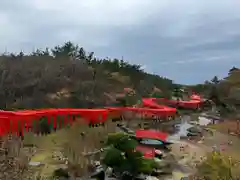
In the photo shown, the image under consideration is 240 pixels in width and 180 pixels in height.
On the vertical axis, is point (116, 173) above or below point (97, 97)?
below

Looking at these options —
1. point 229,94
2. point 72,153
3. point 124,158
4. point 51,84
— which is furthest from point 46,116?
point 229,94

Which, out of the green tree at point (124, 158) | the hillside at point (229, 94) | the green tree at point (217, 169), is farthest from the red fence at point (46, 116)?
the hillside at point (229, 94)

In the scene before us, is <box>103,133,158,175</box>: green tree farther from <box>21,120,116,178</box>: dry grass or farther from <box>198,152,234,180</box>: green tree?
<box>198,152,234,180</box>: green tree

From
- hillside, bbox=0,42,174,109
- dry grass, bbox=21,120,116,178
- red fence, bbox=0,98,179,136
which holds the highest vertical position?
hillside, bbox=0,42,174,109

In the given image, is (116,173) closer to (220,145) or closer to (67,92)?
(220,145)

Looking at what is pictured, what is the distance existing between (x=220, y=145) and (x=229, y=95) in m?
14.4

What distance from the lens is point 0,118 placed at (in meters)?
11.5

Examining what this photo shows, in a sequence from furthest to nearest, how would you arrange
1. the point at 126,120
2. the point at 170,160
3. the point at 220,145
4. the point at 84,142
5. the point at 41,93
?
1. the point at 41,93
2. the point at 126,120
3. the point at 220,145
4. the point at 170,160
5. the point at 84,142

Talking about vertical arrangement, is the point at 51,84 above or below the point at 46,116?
above

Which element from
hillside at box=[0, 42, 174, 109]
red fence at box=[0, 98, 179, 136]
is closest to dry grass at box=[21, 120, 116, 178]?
red fence at box=[0, 98, 179, 136]

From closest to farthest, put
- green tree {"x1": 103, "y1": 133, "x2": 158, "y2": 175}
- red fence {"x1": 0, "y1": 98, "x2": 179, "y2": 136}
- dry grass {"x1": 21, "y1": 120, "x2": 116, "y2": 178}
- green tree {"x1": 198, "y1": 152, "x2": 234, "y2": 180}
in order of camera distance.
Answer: green tree {"x1": 198, "y1": 152, "x2": 234, "y2": 180}
green tree {"x1": 103, "y1": 133, "x2": 158, "y2": 175}
dry grass {"x1": 21, "y1": 120, "x2": 116, "y2": 178}
red fence {"x1": 0, "y1": 98, "x2": 179, "y2": 136}

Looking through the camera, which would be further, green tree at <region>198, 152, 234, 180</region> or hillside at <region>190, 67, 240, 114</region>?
hillside at <region>190, 67, 240, 114</region>

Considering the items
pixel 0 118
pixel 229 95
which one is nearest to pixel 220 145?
pixel 0 118

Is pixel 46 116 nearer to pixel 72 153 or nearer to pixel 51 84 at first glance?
pixel 72 153
